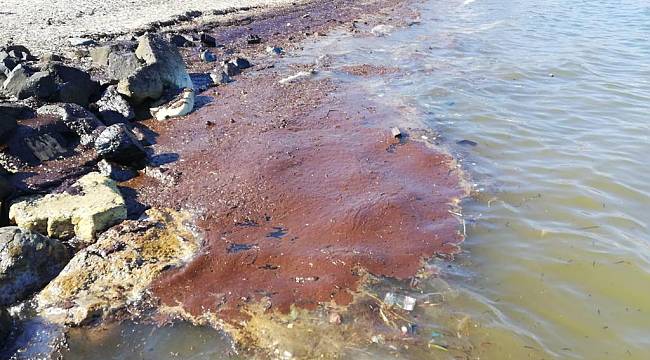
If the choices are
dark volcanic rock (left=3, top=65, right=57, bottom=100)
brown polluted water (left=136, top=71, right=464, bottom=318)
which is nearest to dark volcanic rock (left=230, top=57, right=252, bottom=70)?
brown polluted water (left=136, top=71, right=464, bottom=318)

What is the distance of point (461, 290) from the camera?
517 centimetres

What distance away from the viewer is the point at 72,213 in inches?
229

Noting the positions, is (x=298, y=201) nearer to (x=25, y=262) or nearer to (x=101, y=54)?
(x=25, y=262)

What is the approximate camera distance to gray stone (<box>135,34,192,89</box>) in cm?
992

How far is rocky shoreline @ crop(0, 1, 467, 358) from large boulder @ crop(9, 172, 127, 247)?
0.06 feet

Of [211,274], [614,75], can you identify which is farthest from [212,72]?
[614,75]

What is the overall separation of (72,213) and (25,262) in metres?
0.94

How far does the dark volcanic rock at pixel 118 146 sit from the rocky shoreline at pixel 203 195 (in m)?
0.03

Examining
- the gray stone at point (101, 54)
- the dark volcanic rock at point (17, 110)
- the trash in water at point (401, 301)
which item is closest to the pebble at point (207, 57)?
the gray stone at point (101, 54)

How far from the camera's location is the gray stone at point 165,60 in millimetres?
9922

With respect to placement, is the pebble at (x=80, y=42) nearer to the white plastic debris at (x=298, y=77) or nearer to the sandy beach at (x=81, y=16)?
the sandy beach at (x=81, y=16)

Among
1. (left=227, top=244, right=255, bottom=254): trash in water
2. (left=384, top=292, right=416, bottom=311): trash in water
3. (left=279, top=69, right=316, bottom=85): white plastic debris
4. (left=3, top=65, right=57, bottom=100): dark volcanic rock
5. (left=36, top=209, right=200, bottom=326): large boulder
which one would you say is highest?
(left=3, top=65, right=57, bottom=100): dark volcanic rock

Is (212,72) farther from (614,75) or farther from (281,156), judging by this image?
(614,75)

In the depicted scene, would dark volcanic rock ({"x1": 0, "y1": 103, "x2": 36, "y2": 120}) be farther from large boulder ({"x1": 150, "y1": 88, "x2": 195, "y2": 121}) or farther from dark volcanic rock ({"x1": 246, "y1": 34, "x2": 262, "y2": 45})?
dark volcanic rock ({"x1": 246, "y1": 34, "x2": 262, "y2": 45})
